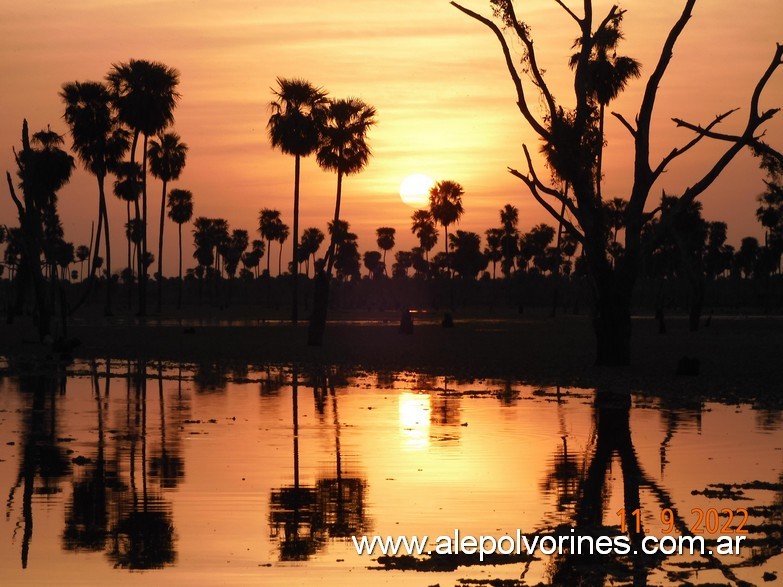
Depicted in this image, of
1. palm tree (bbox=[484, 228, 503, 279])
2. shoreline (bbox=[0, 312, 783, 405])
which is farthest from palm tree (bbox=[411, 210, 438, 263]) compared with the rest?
shoreline (bbox=[0, 312, 783, 405])

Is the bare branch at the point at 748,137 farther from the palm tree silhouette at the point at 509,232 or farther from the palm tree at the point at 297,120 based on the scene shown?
the palm tree silhouette at the point at 509,232

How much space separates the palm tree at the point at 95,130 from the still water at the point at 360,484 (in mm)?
52859

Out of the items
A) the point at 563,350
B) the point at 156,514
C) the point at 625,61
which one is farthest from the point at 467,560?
the point at 625,61

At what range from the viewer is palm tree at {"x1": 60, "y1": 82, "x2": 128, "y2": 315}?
7419 cm

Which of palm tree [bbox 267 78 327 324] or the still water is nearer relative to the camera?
the still water

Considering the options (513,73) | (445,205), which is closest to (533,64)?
(513,73)

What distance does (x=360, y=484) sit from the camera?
13648mm

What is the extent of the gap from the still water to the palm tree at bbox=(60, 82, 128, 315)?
173 ft

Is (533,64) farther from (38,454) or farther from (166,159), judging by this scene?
(166,159)

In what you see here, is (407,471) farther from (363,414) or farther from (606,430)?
(363,414)

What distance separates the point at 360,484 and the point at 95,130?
6609cm

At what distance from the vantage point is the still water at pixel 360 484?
375 inches
